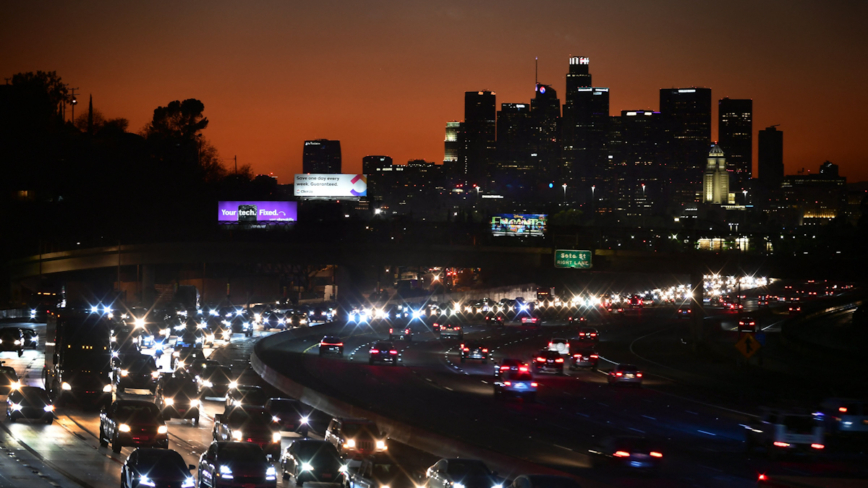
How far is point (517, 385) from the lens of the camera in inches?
1767

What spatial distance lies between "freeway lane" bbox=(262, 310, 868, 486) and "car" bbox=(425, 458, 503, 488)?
456 centimetres

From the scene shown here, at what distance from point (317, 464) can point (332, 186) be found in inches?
4439

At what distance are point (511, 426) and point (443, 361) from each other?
104 feet

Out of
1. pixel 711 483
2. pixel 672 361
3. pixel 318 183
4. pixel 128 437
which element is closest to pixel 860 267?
pixel 672 361

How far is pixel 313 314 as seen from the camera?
108 meters

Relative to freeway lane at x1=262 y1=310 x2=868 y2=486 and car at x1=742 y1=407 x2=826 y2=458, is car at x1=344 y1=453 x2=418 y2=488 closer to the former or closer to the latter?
freeway lane at x1=262 y1=310 x2=868 y2=486

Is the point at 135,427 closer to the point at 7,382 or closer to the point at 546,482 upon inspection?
the point at 546,482

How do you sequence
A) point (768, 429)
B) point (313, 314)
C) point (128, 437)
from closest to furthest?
1. point (128, 437)
2. point (768, 429)
3. point (313, 314)

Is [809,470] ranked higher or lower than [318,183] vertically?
lower

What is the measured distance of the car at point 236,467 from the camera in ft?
68.1

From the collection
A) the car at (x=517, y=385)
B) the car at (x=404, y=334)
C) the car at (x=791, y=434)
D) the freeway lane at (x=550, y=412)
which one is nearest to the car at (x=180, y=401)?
the freeway lane at (x=550, y=412)

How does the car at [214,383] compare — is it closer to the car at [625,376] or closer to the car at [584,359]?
the car at [625,376]

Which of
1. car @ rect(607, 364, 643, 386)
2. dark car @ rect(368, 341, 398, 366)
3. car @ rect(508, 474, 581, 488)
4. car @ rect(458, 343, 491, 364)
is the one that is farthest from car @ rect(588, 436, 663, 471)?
car @ rect(458, 343, 491, 364)

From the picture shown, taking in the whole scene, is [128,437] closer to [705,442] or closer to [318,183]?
[705,442]
